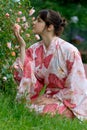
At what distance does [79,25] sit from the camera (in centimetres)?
1803

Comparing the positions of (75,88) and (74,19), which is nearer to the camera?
(75,88)

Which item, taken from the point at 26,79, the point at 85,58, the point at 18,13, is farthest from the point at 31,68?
the point at 85,58

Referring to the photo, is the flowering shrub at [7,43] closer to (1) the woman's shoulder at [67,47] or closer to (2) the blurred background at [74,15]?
(1) the woman's shoulder at [67,47]

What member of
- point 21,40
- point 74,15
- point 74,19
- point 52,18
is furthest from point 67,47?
A: point 74,15

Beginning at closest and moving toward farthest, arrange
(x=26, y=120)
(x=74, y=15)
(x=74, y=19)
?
(x=26, y=120) < (x=74, y=19) < (x=74, y=15)

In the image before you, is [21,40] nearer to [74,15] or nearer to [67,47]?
[67,47]

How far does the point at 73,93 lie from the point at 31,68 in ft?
1.69

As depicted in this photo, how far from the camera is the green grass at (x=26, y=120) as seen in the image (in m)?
6.47

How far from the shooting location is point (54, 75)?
730 cm

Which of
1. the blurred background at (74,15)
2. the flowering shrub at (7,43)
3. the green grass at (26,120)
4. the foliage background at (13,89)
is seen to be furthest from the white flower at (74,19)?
the green grass at (26,120)

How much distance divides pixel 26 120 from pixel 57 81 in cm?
80

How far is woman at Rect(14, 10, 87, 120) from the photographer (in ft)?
23.8

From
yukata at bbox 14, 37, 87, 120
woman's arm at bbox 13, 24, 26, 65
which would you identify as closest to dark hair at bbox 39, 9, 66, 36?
yukata at bbox 14, 37, 87, 120

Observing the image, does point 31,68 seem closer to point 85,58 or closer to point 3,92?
point 3,92
